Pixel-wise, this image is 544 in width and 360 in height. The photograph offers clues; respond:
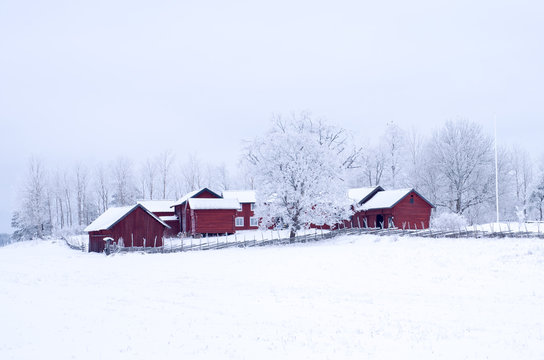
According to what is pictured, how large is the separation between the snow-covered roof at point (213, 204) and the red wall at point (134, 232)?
7.91 metres

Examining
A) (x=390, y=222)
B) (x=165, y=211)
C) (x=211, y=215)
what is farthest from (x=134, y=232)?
(x=390, y=222)

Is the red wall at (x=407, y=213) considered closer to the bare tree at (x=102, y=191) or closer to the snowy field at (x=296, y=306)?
the snowy field at (x=296, y=306)

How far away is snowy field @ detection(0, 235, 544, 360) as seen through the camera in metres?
15.2

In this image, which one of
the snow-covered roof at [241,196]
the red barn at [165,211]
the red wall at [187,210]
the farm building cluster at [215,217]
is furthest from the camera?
the red barn at [165,211]

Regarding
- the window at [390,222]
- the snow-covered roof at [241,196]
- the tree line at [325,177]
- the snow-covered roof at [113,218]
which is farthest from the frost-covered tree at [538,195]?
the snow-covered roof at [113,218]

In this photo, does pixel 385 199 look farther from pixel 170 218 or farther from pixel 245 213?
pixel 170 218

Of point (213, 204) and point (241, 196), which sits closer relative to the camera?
point (213, 204)

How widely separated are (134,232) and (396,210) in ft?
95.3

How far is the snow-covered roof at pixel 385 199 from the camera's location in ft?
198

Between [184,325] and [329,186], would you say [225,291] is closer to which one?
[184,325]

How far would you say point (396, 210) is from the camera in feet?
200

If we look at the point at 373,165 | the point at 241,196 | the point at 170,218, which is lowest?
the point at 170,218

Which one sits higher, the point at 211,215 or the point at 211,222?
the point at 211,215

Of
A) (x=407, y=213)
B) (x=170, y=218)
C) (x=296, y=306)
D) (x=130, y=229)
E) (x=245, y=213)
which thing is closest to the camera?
(x=296, y=306)
